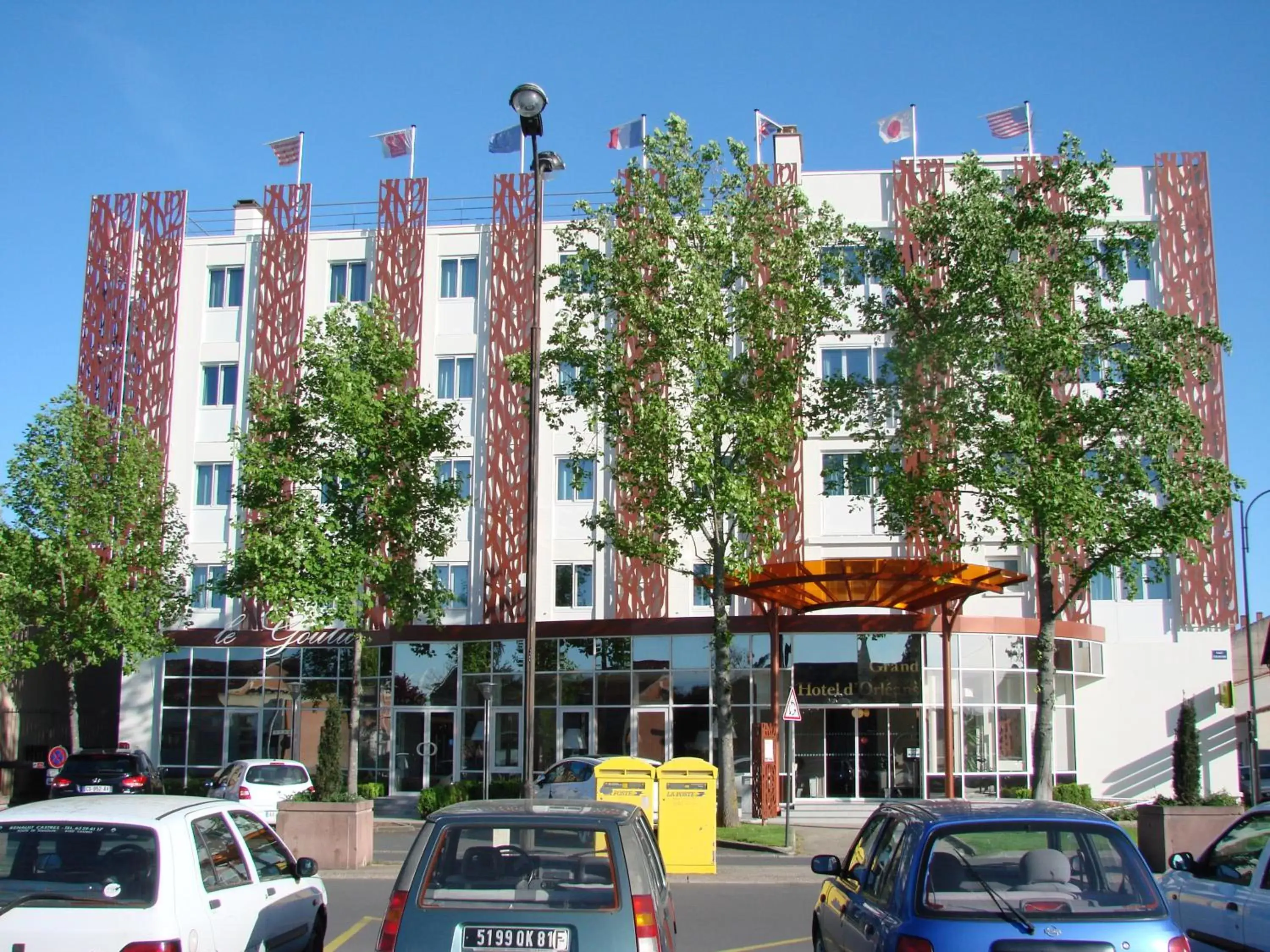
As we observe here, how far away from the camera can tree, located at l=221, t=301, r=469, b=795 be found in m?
26.0

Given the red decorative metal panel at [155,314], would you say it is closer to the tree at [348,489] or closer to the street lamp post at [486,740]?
the tree at [348,489]

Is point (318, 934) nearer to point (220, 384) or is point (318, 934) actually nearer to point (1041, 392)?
point (1041, 392)

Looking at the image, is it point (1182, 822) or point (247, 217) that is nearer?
point (1182, 822)

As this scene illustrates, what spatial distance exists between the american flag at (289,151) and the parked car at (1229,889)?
122 feet

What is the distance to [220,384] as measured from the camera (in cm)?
3834

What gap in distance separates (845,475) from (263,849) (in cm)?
1863

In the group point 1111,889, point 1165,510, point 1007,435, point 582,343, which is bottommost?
point 1111,889

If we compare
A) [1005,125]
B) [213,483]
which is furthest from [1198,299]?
[213,483]

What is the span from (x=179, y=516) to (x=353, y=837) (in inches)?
811

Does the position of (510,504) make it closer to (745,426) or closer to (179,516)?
(179,516)

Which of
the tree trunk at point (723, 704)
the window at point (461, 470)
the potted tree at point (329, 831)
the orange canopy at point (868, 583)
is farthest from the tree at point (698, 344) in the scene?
the window at point (461, 470)

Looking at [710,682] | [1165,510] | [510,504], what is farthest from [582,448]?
[1165,510]

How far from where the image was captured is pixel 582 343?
2559 centimetres

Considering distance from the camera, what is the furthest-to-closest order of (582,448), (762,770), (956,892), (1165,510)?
1. (582,448)
2. (762,770)
3. (1165,510)
4. (956,892)
